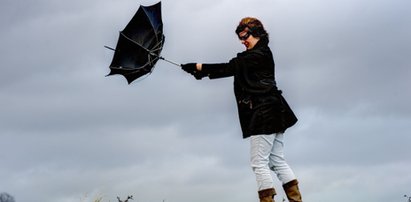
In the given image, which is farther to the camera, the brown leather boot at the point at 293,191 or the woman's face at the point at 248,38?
the woman's face at the point at 248,38

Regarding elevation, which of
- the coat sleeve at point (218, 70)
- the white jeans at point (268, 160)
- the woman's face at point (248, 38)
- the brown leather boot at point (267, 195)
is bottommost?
the brown leather boot at point (267, 195)

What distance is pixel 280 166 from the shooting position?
740 cm

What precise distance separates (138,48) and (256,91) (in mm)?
1795

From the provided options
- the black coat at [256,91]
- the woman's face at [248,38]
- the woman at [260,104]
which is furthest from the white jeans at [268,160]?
the woman's face at [248,38]

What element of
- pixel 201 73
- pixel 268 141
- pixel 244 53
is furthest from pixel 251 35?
pixel 268 141

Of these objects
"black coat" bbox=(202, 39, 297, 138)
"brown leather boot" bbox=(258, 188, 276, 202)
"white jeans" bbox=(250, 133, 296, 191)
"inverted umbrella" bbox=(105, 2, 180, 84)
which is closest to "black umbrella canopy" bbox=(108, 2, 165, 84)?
"inverted umbrella" bbox=(105, 2, 180, 84)

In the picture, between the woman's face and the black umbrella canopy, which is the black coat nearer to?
the woman's face

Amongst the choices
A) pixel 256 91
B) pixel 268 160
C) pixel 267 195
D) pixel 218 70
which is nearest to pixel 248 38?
pixel 218 70

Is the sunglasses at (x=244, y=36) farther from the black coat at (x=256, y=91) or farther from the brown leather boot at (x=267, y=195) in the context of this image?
the brown leather boot at (x=267, y=195)

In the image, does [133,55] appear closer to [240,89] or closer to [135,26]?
[135,26]

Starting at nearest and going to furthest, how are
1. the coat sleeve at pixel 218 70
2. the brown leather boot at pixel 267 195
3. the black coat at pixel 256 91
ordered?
the brown leather boot at pixel 267 195 < the black coat at pixel 256 91 < the coat sleeve at pixel 218 70

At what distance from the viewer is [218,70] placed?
7.45m

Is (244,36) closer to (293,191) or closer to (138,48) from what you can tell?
(138,48)

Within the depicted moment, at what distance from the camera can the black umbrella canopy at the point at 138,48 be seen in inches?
320
